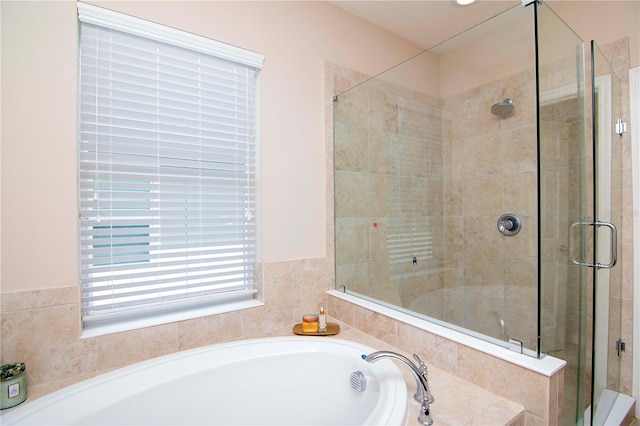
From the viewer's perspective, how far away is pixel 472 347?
1.19 meters

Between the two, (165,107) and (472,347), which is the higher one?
(165,107)

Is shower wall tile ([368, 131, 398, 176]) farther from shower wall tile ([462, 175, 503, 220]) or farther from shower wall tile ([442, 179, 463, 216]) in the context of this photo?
shower wall tile ([462, 175, 503, 220])

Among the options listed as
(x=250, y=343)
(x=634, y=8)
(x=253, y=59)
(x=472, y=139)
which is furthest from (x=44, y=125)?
(x=634, y=8)

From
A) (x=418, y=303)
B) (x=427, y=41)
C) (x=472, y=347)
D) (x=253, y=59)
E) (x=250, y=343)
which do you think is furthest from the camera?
(x=427, y=41)

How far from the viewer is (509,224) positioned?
77.4 inches

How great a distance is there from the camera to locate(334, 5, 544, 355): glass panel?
1.91 metres

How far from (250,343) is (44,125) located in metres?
1.33

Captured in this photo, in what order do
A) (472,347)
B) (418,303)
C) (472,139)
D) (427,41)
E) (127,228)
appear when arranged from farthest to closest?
(427,41) < (472,139) < (418,303) < (127,228) < (472,347)

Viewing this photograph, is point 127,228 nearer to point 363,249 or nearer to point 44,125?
point 44,125

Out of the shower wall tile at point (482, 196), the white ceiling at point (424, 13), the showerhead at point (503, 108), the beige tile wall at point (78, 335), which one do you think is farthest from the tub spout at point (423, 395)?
the white ceiling at point (424, 13)

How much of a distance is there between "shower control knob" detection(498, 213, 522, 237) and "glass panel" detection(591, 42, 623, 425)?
425 millimetres

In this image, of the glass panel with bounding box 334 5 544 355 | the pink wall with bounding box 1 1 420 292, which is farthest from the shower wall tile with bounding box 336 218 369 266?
the pink wall with bounding box 1 1 420 292

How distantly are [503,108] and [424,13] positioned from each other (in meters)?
0.89

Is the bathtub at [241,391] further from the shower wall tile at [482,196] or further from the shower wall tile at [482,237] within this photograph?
→ the shower wall tile at [482,196]
